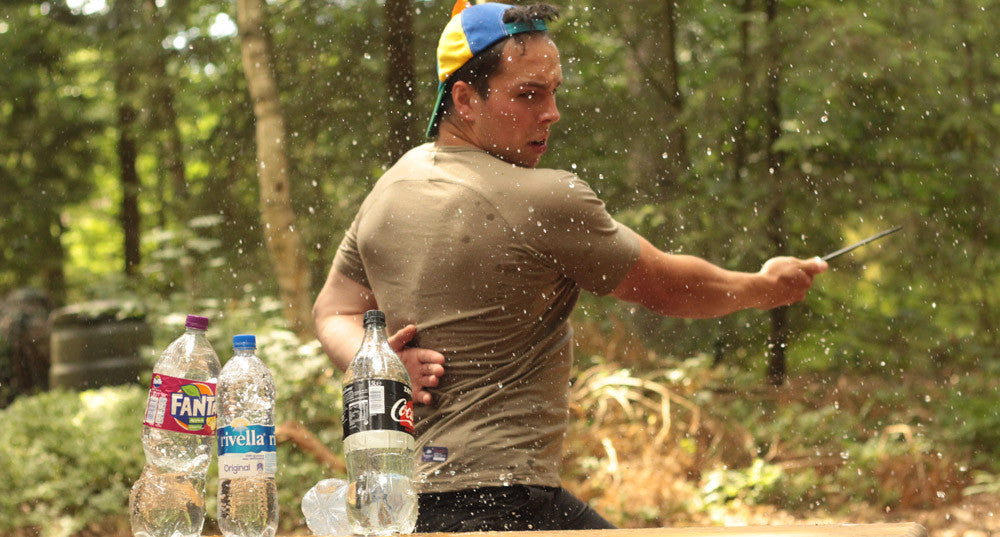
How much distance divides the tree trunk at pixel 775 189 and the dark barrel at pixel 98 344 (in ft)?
18.8

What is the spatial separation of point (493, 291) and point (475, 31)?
672mm

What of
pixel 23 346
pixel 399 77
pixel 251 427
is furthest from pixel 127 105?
pixel 251 427

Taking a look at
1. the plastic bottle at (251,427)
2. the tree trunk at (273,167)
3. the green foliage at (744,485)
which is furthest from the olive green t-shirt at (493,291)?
the tree trunk at (273,167)

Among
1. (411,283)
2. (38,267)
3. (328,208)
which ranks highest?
(411,283)

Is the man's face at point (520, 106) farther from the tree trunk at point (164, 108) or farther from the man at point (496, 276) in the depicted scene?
the tree trunk at point (164, 108)

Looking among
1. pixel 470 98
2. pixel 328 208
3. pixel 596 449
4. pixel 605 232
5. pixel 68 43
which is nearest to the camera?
pixel 605 232

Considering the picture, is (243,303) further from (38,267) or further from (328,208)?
(38,267)

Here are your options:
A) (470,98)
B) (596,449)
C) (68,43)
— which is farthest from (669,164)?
(68,43)

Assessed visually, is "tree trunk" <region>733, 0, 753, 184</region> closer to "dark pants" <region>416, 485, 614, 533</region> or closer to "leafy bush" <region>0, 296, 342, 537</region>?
"leafy bush" <region>0, 296, 342, 537</region>

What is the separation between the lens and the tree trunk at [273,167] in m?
8.22

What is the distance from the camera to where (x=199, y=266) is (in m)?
9.07

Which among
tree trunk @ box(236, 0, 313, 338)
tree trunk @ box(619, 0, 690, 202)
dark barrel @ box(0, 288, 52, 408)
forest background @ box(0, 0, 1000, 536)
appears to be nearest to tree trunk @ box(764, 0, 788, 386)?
forest background @ box(0, 0, 1000, 536)

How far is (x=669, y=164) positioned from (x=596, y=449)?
8.18 feet

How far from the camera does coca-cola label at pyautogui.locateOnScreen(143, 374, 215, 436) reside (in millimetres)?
2018
